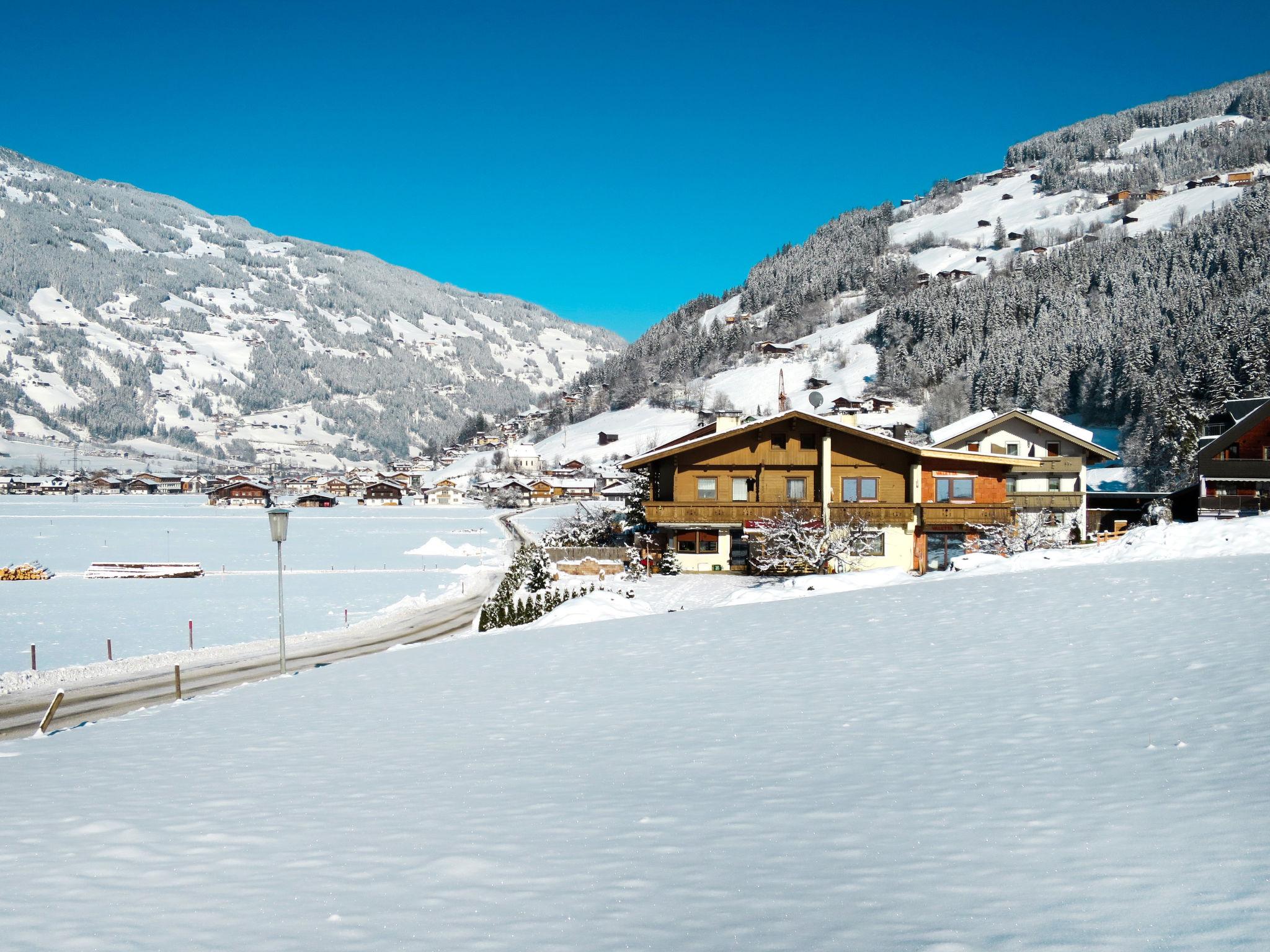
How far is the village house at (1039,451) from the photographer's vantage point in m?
45.6

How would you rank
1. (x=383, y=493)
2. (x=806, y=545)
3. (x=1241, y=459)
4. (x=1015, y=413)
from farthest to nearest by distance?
(x=383, y=493) < (x=1015, y=413) < (x=1241, y=459) < (x=806, y=545)

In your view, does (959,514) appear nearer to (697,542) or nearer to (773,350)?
(697,542)

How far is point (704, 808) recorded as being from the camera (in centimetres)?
688

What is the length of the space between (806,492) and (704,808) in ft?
107

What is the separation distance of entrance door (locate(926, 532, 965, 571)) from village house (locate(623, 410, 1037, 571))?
40mm

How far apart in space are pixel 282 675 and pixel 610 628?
689 cm

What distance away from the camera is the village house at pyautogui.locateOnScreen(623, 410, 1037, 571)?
3744cm

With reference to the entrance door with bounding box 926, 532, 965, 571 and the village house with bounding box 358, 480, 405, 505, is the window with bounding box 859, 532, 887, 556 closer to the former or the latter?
the entrance door with bounding box 926, 532, 965, 571

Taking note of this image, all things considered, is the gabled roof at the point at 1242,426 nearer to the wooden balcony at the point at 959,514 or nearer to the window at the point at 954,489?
the window at the point at 954,489

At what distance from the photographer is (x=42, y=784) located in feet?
28.4

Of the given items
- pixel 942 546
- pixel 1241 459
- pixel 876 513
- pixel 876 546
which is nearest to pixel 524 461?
pixel 1241 459

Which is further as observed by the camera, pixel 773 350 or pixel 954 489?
pixel 773 350

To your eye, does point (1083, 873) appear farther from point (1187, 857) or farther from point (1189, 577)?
point (1189, 577)

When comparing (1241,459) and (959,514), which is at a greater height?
(1241,459)
